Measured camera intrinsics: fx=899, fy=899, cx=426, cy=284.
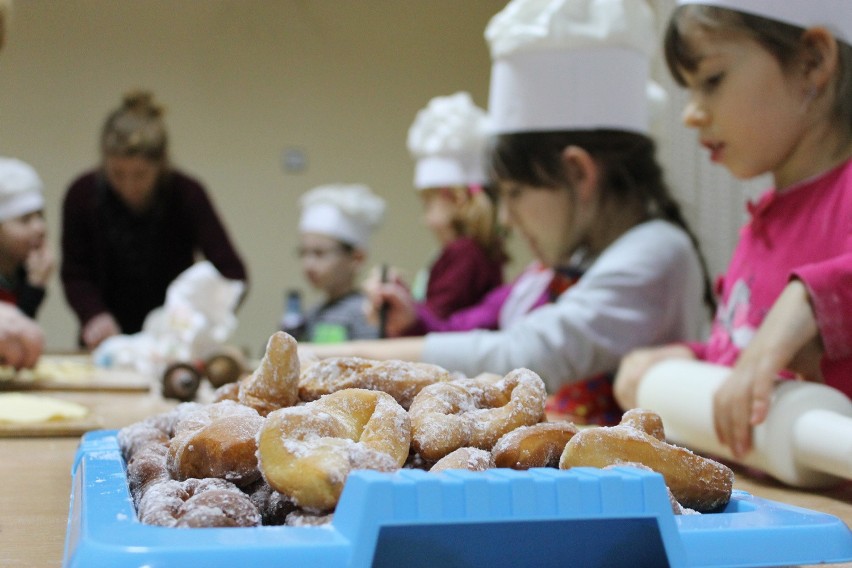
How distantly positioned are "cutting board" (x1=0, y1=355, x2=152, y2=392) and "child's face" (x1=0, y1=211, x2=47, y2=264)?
1.07m

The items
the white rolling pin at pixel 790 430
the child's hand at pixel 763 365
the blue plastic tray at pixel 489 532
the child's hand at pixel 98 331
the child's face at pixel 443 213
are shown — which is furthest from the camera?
the child's face at pixel 443 213

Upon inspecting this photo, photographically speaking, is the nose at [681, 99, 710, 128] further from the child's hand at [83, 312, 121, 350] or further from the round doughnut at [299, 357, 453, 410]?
the child's hand at [83, 312, 121, 350]

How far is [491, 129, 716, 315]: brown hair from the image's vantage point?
1805mm

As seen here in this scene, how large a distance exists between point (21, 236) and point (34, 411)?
2.00 meters

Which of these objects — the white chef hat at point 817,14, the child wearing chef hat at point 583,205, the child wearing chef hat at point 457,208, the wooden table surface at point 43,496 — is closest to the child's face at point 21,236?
the child wearing chef hat at point 457,208

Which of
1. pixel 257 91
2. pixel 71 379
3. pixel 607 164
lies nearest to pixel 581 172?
pixel 607 164

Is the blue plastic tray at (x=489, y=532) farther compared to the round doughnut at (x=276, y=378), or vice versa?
the round doughnut at (x=276, y=378)

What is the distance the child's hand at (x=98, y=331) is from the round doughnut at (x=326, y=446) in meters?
2.48

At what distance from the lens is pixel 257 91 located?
525 centimetres

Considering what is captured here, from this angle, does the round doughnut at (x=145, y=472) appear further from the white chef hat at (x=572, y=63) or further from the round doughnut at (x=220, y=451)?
the white chef hat at (x=572, y=63)

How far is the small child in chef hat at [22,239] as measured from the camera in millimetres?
2947

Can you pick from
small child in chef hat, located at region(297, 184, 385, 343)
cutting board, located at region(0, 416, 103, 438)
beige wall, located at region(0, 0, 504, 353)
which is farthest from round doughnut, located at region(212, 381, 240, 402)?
beige wall, located at region(0, 0, 504, 353)

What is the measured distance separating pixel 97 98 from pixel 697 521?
5.22 m

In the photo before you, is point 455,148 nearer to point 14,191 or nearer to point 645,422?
point 14,191
